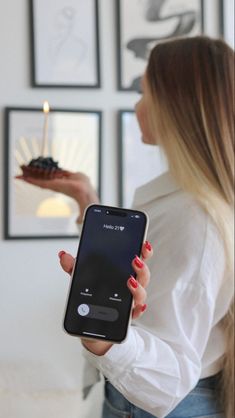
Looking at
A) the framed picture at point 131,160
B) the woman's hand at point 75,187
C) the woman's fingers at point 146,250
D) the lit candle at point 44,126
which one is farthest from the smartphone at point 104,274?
the framed picture at point 131,160

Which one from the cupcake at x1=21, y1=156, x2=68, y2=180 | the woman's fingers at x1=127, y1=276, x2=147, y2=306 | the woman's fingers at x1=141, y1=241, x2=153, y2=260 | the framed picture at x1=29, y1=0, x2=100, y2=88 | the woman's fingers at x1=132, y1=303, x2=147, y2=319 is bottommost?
the woman's fingers at x1=132, y1=303, x2=147, y2=319

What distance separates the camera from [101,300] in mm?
527

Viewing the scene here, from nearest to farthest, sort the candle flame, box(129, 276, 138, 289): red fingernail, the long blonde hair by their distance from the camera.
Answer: box(129, 276, 138, 289): red fingernail → the long blonde hair → the candle flame

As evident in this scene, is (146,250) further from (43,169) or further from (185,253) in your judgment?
(43,169)

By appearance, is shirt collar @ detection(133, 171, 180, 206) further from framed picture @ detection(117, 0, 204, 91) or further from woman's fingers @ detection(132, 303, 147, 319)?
framed picture @ detection(117, 0, 204, 91)

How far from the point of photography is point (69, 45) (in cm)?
123

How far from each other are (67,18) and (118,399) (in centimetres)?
81

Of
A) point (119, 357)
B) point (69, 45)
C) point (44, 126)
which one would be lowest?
point (119, 357)

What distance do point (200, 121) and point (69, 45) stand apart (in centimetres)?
59

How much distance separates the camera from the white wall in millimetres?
891

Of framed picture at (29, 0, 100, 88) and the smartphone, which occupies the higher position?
framed picture at (29, 0, 100, 88)

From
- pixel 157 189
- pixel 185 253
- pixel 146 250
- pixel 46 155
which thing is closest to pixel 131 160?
pixel 46 155

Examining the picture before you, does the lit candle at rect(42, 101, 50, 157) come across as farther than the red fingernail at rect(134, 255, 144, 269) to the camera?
Yes

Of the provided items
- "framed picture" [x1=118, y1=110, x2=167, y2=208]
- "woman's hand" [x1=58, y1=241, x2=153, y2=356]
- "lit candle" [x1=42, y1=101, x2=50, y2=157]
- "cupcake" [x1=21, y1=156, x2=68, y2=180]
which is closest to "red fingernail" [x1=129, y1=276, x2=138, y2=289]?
"woman's hand" [x1=58, y1=241, x2=153, y2=356]
